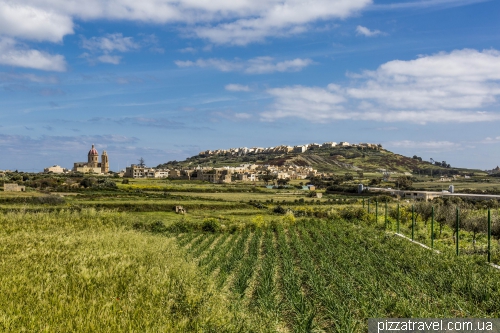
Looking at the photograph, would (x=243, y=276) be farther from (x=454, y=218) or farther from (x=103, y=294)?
(x=454, y=218)

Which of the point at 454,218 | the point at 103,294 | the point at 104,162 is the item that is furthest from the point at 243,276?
the point at 104,162

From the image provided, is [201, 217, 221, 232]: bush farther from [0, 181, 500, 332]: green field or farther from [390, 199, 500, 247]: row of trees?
[390, 199, 500, 247]: row of trees

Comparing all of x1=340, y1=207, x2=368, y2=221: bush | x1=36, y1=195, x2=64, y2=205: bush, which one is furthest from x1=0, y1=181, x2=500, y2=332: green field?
x1=36, y1=195, x2=64, y2=205: bush

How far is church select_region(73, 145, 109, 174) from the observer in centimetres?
13950

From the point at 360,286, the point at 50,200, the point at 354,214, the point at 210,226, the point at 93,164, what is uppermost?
the point at 93,164

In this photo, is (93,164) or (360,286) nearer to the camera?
(360,286)

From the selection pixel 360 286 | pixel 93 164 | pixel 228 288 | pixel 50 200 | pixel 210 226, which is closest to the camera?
pixel 360 286

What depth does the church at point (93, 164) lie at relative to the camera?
140m

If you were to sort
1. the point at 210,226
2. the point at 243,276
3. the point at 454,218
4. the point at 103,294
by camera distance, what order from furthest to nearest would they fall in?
the point at 210,226 → the point at 454,218 → the point at 243,276 → the point at 103,294

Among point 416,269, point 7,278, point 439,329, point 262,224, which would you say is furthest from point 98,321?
point 262,224

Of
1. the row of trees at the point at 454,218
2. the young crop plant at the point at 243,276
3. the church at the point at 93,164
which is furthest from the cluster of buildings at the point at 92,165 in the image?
the young crop plant at the point at 243,276

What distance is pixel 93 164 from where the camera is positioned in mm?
151750

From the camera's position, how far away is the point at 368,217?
32938 millimetres

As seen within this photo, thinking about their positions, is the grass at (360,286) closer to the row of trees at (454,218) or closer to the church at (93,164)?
the row of trees at (454,218)
